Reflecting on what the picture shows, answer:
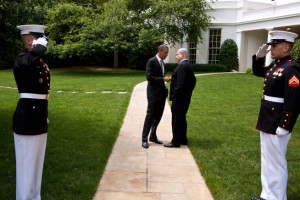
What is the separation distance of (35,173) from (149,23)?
978 inches

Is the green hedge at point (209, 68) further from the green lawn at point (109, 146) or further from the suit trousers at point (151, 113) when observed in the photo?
the suit trousers at point (151, 113)

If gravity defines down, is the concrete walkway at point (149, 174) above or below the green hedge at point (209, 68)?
below

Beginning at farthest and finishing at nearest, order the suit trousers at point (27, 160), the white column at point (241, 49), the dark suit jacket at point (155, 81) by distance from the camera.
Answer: the white column at point (241, 49), the dark suit jacket at point (155, 81), the suit trousers at point (27, 160)

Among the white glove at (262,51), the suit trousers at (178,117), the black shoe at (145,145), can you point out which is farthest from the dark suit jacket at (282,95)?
the black shoe at (145,145)

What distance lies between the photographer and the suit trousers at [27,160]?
3.85m

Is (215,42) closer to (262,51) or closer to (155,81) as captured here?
(155,81)

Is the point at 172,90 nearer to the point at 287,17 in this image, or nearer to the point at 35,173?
the point at 35,173

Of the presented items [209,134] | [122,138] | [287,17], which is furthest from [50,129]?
[287,17]

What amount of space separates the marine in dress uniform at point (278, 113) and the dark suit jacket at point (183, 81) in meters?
2.68

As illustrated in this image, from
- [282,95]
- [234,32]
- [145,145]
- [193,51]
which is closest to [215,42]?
[234,32]

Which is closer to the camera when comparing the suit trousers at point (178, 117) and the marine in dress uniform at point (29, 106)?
the marine in dress uniform at point (29, 106)

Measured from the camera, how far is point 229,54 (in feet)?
99.7

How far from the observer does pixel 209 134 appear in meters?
8.26

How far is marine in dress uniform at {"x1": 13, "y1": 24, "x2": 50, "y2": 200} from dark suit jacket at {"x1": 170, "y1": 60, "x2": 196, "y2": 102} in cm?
333
